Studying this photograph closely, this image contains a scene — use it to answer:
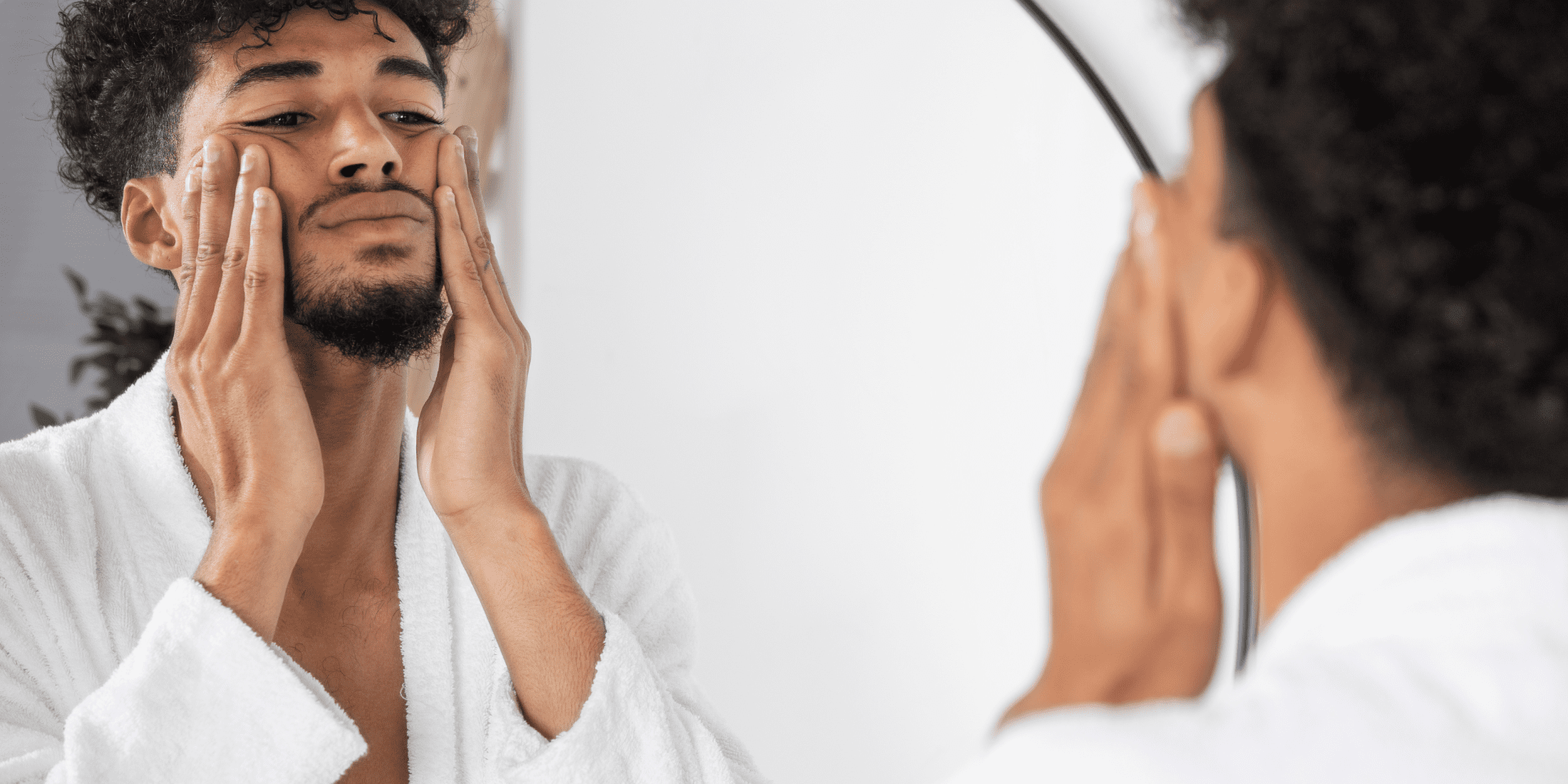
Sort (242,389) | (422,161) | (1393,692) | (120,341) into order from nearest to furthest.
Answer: (1393,692)
(242,389)
(422,161)
(120,341)

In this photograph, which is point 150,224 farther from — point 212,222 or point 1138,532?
point 1138,532

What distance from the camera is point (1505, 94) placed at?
0.29m

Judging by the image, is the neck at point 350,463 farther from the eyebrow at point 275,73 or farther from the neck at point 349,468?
the eyebrow at point 275,73

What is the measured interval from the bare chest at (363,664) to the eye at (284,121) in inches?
14.3

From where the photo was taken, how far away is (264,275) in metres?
0.74

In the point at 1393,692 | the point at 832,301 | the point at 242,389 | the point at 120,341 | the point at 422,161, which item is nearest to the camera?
the point at 1393,692

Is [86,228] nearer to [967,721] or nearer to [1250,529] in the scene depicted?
[967,721]

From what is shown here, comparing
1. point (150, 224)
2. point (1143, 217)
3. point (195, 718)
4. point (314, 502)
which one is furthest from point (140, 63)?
point (1143, 217)

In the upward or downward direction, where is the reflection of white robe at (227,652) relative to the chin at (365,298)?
downward

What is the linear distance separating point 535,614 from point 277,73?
44 cm

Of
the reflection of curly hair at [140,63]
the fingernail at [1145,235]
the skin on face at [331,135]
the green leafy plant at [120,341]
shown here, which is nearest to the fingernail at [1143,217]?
the fingernail at [1145,235]

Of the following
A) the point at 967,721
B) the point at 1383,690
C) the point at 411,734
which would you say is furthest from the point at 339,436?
the point at 1383,690

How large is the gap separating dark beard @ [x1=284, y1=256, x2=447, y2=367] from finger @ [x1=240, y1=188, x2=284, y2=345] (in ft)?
0.11

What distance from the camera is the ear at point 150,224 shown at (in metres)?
0.85
